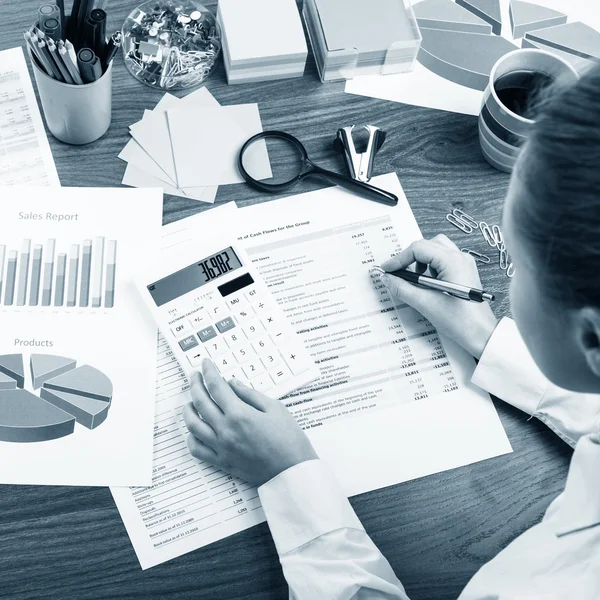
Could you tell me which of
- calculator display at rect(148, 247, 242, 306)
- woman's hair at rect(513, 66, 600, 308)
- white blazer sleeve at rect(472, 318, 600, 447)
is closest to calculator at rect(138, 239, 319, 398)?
calculator display at rect(148, 247, 242, 306)

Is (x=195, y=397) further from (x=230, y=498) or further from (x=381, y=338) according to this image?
(x=381, y=338)

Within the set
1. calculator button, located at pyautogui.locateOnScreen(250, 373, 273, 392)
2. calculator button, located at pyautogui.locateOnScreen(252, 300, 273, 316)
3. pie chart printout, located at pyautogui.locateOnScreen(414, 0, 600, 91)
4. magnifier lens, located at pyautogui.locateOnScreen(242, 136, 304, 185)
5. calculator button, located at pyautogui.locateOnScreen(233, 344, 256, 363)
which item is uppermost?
pie chart printout, located at pyautogui.locateOnScreen(414, 0, 600, 91)

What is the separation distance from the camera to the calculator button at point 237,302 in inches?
30.7

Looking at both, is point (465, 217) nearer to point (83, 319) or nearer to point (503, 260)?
point (503, 260)

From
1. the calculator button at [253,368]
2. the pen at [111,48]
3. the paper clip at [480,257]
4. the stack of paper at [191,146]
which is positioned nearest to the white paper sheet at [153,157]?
the stack of paper at [191,146]

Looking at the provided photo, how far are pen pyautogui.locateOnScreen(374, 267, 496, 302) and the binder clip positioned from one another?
134 millimetres

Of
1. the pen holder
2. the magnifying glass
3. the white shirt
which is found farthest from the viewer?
the magnifying glass

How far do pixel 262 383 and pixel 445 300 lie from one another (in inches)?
9.3

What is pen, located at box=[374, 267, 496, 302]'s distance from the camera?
0.78 meters

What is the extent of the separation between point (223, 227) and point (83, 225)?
6.3 inches

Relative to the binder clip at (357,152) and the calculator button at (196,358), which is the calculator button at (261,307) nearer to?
the calculator button at (196,358)

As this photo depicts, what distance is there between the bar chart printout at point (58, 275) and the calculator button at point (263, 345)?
0.55 ft

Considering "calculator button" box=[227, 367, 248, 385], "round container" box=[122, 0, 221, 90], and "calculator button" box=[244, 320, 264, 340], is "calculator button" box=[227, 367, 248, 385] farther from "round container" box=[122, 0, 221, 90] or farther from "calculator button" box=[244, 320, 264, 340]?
"round container" box=[122, 0, 221, 90]

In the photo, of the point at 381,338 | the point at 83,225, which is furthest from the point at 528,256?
the point at 83,225
